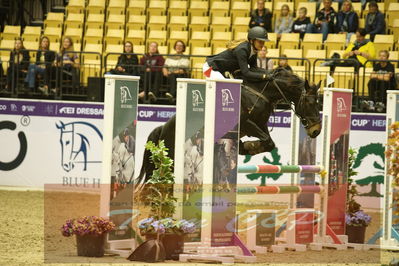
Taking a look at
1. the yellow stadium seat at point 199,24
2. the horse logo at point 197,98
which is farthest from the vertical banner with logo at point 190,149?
the yellow stadium seat at point 199,24

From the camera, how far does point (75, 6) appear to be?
1705cm

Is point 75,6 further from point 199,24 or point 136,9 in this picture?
point 199,24

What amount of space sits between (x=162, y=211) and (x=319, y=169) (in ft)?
7.31

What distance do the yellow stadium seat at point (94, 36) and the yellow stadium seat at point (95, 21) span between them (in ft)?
0.93

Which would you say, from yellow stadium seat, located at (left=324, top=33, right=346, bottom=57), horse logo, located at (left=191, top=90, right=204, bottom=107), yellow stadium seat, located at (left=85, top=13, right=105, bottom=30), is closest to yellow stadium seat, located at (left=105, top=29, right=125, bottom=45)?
yellow stadium seat, located at (left=85, top=13, right=105, bottom=30)

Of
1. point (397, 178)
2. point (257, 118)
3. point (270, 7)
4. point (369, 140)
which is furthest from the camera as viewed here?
point (270, 7)

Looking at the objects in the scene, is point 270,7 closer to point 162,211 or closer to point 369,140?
point 369,140

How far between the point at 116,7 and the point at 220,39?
255 centimetres

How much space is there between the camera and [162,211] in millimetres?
7887

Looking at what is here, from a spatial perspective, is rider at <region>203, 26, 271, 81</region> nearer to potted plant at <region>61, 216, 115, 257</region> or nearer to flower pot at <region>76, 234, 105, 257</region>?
potted plant at <region>61, 216, 115, 257</region>

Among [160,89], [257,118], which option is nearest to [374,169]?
[160,89]

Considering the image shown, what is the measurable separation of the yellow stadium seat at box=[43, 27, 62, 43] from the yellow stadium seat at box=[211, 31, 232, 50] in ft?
→ 10.3

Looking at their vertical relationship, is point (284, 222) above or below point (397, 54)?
below

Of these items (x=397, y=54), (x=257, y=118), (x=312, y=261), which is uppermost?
(x=397, y=54)
